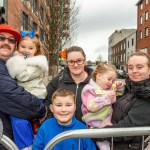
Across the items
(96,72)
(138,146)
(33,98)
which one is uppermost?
(96,72)

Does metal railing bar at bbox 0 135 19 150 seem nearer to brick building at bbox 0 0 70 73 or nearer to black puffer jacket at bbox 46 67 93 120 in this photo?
black puffer jacket at bbox 46 67 93 120

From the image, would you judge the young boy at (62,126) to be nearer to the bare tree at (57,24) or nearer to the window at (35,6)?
the bare tree at (57,24)

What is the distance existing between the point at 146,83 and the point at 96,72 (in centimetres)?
65

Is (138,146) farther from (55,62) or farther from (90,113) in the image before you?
(55,62)

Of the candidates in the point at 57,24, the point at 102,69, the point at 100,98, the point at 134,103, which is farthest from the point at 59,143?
the point at 57,24

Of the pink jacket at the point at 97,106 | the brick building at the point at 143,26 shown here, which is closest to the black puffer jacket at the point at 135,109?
the pink jacket at the point at 97,106

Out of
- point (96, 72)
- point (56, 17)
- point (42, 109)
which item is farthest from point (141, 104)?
point (56, 17)

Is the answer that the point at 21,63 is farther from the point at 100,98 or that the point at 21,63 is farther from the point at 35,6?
the point at 35,6

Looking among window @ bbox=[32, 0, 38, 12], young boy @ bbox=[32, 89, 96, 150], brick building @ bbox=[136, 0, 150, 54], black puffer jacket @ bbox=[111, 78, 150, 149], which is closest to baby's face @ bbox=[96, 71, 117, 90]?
black puffer jacket @ bbox=[111, 78, 150, 149]

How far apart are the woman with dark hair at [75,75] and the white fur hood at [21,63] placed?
311 mm

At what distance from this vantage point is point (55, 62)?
17.8 meters

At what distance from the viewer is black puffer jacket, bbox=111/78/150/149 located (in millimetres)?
2523

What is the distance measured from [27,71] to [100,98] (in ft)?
2.70

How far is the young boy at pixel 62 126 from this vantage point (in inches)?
101
